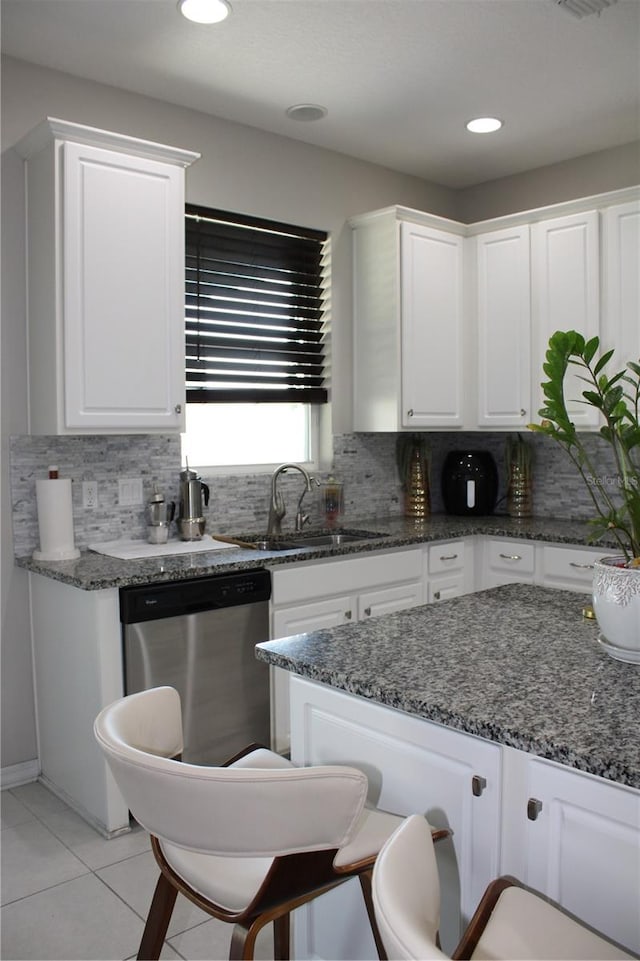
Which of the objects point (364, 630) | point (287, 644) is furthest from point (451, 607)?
→ point (287, 644)

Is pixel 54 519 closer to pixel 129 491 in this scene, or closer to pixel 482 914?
pixel 129 491

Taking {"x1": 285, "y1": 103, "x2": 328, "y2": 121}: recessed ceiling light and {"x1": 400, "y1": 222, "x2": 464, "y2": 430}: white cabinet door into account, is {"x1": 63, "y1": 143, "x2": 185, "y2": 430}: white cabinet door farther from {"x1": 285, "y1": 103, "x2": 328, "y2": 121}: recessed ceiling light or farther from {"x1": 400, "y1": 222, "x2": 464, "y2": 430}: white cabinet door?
{"x1": 400, "y1": 222, "x2": 464, "y2": 430}: white cabinet door

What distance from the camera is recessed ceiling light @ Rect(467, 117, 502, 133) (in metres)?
3.67

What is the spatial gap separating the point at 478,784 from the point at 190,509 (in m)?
2.22

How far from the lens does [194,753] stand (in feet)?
9.43

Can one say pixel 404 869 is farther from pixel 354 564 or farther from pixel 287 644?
pixel 354 564

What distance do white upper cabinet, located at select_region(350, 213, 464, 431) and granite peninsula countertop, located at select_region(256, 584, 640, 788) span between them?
6.61 ft

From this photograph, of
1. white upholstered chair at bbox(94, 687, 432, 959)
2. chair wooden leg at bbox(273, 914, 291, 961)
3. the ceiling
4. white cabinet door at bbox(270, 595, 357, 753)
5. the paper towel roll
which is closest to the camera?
white upholstered chair at bbox(94, 687, 432, 959)

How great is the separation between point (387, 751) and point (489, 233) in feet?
10.7

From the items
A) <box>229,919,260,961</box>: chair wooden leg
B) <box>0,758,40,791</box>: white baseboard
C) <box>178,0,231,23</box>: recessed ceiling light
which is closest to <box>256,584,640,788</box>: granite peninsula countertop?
<box>229,919,260,961</box>: chair wooden leg

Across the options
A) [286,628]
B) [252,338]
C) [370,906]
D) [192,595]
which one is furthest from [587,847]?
[252,338]

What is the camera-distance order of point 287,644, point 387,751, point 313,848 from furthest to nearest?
1. point 287,644
2. point 387,751
3. point 313,848

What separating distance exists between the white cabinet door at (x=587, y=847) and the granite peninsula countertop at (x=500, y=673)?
0.07 metres

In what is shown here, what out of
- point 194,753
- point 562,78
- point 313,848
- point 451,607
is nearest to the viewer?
point 313,848
